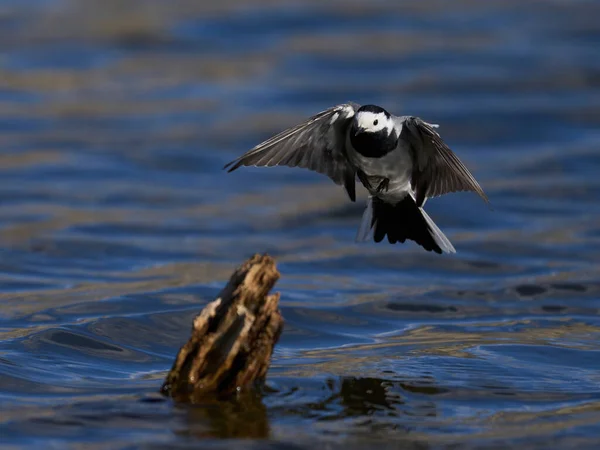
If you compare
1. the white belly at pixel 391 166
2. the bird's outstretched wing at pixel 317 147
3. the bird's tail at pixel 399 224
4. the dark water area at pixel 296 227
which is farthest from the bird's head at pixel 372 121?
the dark water area at pixel 296 227

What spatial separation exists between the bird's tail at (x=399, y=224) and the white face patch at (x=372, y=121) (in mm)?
1008

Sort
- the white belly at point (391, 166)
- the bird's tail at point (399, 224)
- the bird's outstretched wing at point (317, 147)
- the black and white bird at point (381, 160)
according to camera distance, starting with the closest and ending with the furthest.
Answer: the black and white bird at point (381, 160), the bird's outstretched wing at point (317, 147), the white belly at point (391, 166), the bird's tail at point (399, 224)

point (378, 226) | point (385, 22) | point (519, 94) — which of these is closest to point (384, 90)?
point (519, 94)

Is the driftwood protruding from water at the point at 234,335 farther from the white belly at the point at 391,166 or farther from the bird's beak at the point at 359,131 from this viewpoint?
the white belly at the point at 391,166

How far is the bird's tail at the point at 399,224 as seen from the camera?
312 inches

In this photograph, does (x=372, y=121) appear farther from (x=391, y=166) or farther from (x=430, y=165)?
(x=430, y=165)

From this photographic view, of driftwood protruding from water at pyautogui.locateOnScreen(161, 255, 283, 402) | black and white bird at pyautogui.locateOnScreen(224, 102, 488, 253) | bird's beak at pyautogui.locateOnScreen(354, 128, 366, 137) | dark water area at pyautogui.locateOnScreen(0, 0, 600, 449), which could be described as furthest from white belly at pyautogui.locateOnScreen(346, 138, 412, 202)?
driftwood protruding from water at pyautogui.locateOnScreen(161, 255, 283, 402)

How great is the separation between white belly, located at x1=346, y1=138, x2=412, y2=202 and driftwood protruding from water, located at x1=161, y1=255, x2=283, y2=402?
151 centimetres

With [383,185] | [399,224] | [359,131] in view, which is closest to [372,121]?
[359,131]

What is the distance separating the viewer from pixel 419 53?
18.9m

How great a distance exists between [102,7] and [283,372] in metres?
15.2

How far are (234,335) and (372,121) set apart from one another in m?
1.60

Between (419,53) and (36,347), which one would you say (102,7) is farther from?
(36,347)

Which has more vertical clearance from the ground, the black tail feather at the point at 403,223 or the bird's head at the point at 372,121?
the bird's head at the point at 372,121
